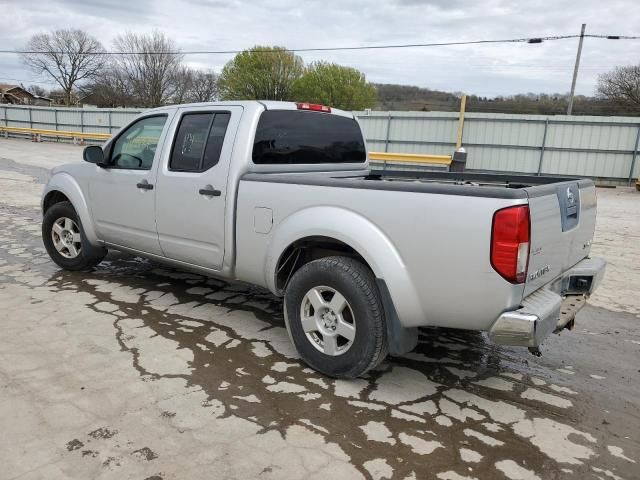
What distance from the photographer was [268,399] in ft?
10.0

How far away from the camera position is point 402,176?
4961 mm

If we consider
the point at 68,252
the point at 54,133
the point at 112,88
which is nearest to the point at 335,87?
the point at 112,88

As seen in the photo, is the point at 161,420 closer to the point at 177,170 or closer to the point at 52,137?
the point at 177,170

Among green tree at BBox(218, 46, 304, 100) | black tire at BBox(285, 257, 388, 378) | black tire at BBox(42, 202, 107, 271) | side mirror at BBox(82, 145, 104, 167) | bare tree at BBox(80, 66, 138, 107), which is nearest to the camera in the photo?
black tire at BBox(285, 257, 388, 378)

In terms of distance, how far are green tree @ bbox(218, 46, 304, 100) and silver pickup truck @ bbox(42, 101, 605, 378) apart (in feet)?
162

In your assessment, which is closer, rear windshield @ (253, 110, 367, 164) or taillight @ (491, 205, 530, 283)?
taillight @ (491, 205, 530, 283)

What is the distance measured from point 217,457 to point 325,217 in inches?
59.9

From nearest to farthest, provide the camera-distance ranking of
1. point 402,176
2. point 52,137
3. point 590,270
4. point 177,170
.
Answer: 1. point 590,270
2. point 177,170
3. point 402,176
4. point 52,137

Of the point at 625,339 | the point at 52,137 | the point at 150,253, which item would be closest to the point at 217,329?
the point at 150,253

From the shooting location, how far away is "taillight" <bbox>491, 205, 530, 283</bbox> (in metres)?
2.56

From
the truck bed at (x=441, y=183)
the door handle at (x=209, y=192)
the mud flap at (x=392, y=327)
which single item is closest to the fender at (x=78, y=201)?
the door handle at (x=209, y=192)

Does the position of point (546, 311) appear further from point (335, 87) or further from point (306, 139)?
point (335, 87)

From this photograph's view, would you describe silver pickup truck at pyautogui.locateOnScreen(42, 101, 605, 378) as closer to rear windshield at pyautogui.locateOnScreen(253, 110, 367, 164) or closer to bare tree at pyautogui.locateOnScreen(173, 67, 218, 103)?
rear windshield at pyautogui.locateOnScreen(253, 110, 367, 164)

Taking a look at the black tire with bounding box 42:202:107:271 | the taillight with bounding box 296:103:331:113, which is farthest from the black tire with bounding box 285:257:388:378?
the black tire with bounding box 42:202:107:271
